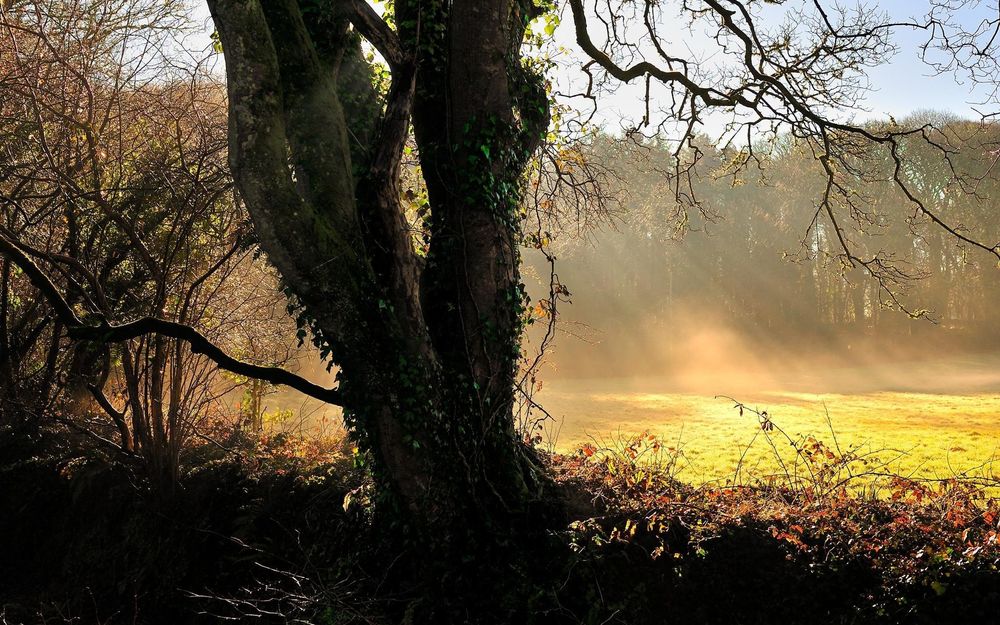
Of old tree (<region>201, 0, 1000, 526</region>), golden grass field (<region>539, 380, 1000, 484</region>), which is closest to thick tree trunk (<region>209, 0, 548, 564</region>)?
old tree (<region>201, 0, 1000, 526</region>)

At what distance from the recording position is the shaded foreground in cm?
456

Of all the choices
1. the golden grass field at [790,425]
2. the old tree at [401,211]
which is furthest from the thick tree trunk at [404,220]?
the golden grass field at [790,425]

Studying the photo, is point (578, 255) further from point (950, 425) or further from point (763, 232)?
point (950, 425)

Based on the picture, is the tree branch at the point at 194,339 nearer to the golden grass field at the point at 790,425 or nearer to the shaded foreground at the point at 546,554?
the shaded foreground at the point at 546,554

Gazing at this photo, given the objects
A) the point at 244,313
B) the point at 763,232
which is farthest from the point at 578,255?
the point at 244,313

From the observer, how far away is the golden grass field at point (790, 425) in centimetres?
945

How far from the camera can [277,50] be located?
15.2 ft

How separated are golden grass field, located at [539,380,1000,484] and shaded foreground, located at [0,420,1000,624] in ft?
4.71

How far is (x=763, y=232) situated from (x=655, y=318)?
21.3 ft

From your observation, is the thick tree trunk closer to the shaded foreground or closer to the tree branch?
the tree branch

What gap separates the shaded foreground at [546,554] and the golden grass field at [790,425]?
1.44 meters

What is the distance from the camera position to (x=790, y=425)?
14.0 meters

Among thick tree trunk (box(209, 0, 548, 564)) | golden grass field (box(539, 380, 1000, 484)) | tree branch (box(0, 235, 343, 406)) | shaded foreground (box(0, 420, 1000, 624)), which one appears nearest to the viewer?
thick tree trunk (box(209, 0, 548, 564))

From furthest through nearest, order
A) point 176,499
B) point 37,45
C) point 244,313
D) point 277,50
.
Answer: point 244,313 < point 37,45 < point 176,499 < point 277,50
